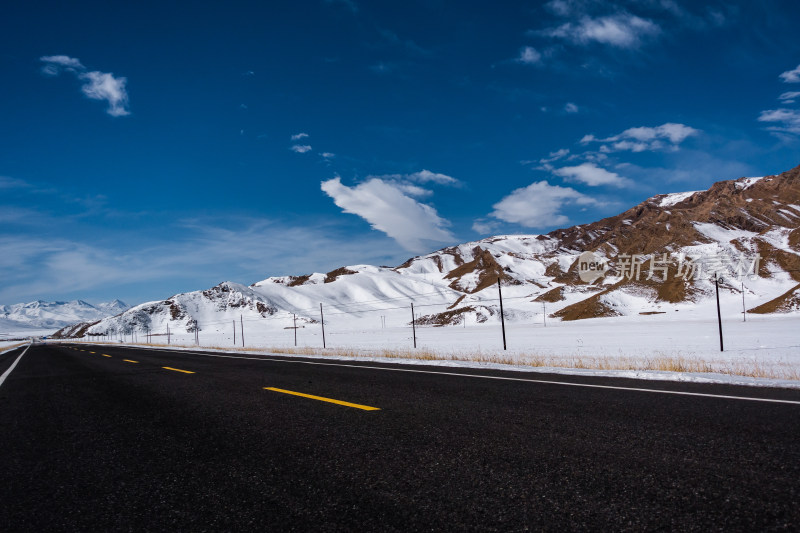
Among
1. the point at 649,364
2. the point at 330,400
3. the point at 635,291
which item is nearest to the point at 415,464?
the point at 330,400

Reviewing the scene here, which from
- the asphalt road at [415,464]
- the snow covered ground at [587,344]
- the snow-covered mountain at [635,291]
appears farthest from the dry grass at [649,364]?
the snow-covered mountain at [635,291]

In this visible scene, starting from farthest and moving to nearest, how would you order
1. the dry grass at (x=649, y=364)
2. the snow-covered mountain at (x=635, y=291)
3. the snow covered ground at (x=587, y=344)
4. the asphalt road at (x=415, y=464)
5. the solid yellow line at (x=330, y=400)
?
the snow-covered mountain at (x=635, y=291) < the snow covered ground at (x=587, y=344) < the dry grass at (x=649, y=364) < the solid yellow line at (x=330, y=400) < the asphalt road at (x=415, y=464)

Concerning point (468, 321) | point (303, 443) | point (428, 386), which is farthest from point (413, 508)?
point (468, 321)

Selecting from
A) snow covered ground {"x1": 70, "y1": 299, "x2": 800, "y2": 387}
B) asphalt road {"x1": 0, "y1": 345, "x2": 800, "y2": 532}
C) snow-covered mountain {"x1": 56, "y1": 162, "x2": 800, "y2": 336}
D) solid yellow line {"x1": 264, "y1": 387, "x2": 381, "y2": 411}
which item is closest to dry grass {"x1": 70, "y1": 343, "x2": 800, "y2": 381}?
snow covered ground {"x1": 70, "y1": 299, "x2": 800, "y2": 387}

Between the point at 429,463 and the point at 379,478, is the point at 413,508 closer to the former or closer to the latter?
the point at 379,478

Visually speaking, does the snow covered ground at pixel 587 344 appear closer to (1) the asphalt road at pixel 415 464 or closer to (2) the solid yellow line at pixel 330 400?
(1) the asphalt road at pixel 415 464

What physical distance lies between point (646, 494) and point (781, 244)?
149273mm

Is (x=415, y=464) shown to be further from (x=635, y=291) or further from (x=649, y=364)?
(x=635, y=291)

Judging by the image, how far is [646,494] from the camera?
3240mm

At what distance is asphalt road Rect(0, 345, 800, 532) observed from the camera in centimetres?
302

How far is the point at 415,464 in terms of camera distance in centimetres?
407

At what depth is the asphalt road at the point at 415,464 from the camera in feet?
9.92

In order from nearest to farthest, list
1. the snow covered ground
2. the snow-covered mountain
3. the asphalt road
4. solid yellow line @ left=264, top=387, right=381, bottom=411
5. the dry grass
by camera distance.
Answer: the asphalt road, solid yellow line @ left=264, top=387, right=381, bottom=411, the dry grass, the snow covered ground, the snow-covered mountain

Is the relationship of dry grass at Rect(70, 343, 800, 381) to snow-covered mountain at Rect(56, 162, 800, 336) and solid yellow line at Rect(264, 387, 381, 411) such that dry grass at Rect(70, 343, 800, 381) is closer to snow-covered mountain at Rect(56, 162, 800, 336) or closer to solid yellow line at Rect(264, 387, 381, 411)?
solid yellow line at Rect(264, 387, 381, 411)
